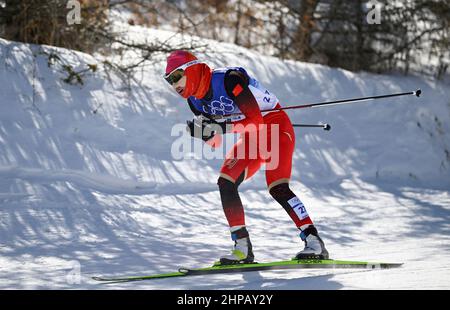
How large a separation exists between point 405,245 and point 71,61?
5015 millimetres

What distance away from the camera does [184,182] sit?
767 cm

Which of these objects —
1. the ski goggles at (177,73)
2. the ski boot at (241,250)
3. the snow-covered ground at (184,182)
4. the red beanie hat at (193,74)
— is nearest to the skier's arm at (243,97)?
the red beanie hat at (193,74)

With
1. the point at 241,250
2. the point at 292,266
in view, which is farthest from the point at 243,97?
the point at 292,266

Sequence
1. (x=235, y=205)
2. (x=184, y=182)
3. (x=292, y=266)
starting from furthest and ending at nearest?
(x=184, y=182), (x=235, y=205), (x=292, y=266)

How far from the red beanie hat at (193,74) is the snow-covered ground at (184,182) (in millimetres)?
1311

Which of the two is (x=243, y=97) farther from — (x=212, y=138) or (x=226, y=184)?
(x=226, y=184)

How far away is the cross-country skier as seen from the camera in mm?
4820

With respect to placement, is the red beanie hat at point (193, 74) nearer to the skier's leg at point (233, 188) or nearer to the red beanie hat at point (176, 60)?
the red beanie hat at point (176, 60)

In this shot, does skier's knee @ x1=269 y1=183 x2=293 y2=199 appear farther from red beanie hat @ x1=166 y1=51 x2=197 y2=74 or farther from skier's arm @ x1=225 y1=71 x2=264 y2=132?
red beanie hat @ x1=166 y1=51 x2=197 y2=74

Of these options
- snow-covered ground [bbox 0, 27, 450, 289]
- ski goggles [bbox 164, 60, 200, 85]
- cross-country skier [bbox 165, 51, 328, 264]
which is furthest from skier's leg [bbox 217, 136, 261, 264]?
ski goggles [bbox 164, 60, 200, 85]

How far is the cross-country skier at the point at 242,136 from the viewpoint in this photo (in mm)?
4820

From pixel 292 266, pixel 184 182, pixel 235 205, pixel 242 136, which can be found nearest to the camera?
pixel 292 266

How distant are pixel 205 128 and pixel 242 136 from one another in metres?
0.29

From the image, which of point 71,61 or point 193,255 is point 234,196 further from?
point 71,61
